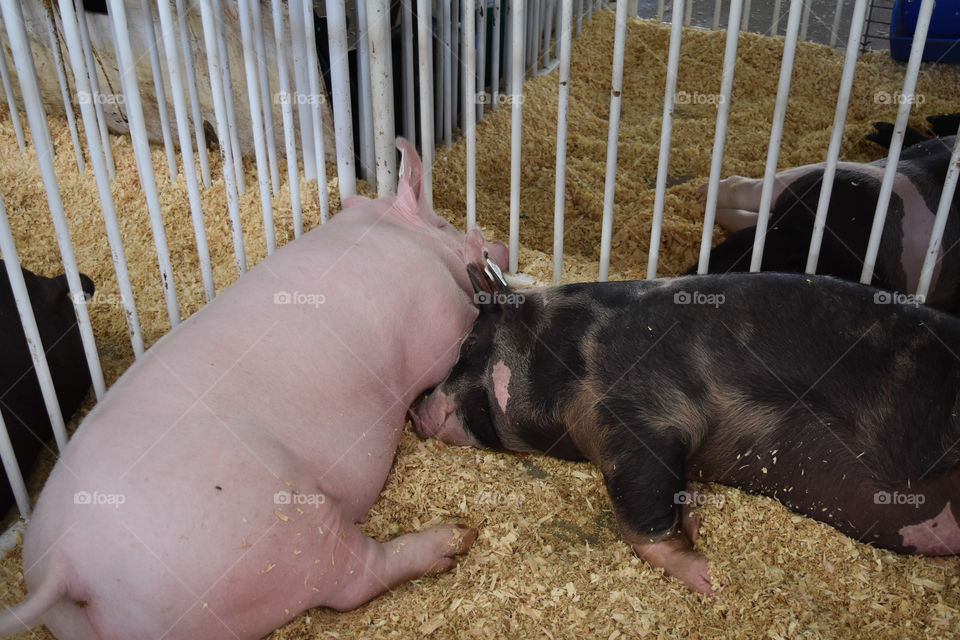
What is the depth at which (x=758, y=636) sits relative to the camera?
197 centimetres

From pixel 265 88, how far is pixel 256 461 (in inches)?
62.8

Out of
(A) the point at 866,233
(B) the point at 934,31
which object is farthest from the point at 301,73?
(B) the point at 934,31

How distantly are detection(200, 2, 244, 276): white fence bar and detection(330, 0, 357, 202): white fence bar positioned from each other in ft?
1.26

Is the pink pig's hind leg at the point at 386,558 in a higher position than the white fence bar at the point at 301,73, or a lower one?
lower

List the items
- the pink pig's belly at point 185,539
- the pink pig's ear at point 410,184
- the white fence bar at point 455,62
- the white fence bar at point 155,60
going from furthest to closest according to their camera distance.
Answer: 1. the white fence bar at point 455,62
2. the white fence bar at point 155,60
3. the pink pig's ear at point 410,184
4. the pink pig's belly at point 185,539

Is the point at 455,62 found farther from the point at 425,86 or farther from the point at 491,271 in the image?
the point at 491,271

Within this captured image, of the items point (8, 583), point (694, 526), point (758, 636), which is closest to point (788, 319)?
point (694, 526)

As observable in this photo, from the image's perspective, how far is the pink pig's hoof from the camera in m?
2.21

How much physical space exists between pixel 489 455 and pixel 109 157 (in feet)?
7.29

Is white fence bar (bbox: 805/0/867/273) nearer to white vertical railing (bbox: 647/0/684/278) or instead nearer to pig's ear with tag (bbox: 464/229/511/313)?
white vertical railing (bbox: 647/0/684/278)

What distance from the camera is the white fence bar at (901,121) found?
2.38 metres

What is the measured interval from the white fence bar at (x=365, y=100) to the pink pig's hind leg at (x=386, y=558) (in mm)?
1584

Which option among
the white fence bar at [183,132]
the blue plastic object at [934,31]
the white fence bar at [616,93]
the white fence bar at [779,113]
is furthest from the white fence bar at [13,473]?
the blue plastic object at [934,31]

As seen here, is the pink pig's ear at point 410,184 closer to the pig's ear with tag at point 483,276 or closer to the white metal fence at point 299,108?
the white metal fence at point 299,108
